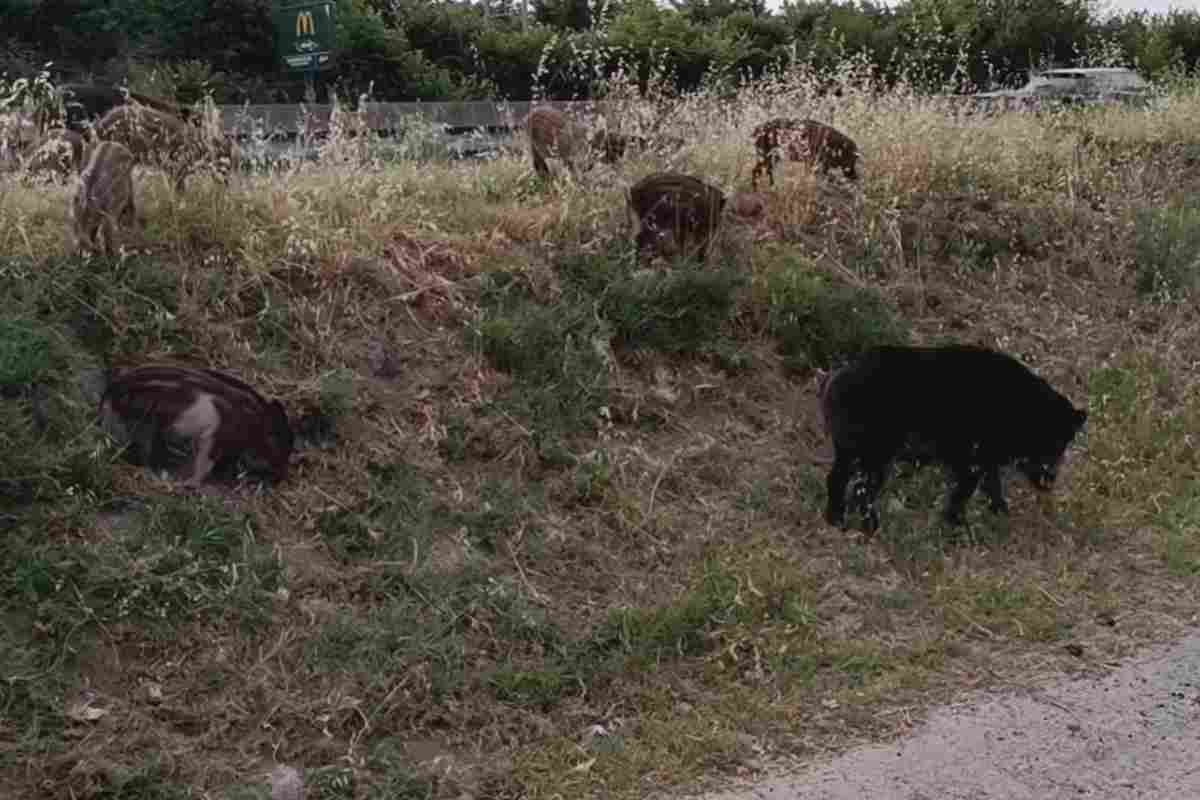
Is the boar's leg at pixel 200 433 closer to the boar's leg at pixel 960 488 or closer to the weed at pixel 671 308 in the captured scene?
the weed at pixel 671 308

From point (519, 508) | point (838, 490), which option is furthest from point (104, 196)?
point (838, 490)

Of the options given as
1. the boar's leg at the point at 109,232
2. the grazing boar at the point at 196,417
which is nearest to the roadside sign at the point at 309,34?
the boar's leg at the point at 109,232

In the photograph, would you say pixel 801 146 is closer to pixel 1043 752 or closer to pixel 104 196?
pixel 104 196

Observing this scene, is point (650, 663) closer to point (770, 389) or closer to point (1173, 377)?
point (770, 389)

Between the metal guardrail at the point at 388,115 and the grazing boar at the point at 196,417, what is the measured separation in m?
3.14

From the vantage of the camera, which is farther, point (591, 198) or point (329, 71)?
point (329, 71)

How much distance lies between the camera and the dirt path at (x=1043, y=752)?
13.8 ft

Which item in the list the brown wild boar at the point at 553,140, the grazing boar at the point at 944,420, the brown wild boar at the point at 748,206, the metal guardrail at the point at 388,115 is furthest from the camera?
the metal guardrail at the point at 388,115

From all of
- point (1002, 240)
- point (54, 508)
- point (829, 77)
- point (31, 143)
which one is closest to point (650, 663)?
point (54, 508)

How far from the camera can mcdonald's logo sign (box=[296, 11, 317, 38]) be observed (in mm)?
13242

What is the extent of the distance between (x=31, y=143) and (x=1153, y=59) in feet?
58.4

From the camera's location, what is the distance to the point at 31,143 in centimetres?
673

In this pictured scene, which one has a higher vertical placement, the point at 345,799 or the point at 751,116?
the point at 751,116

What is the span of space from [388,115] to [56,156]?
5.29m
